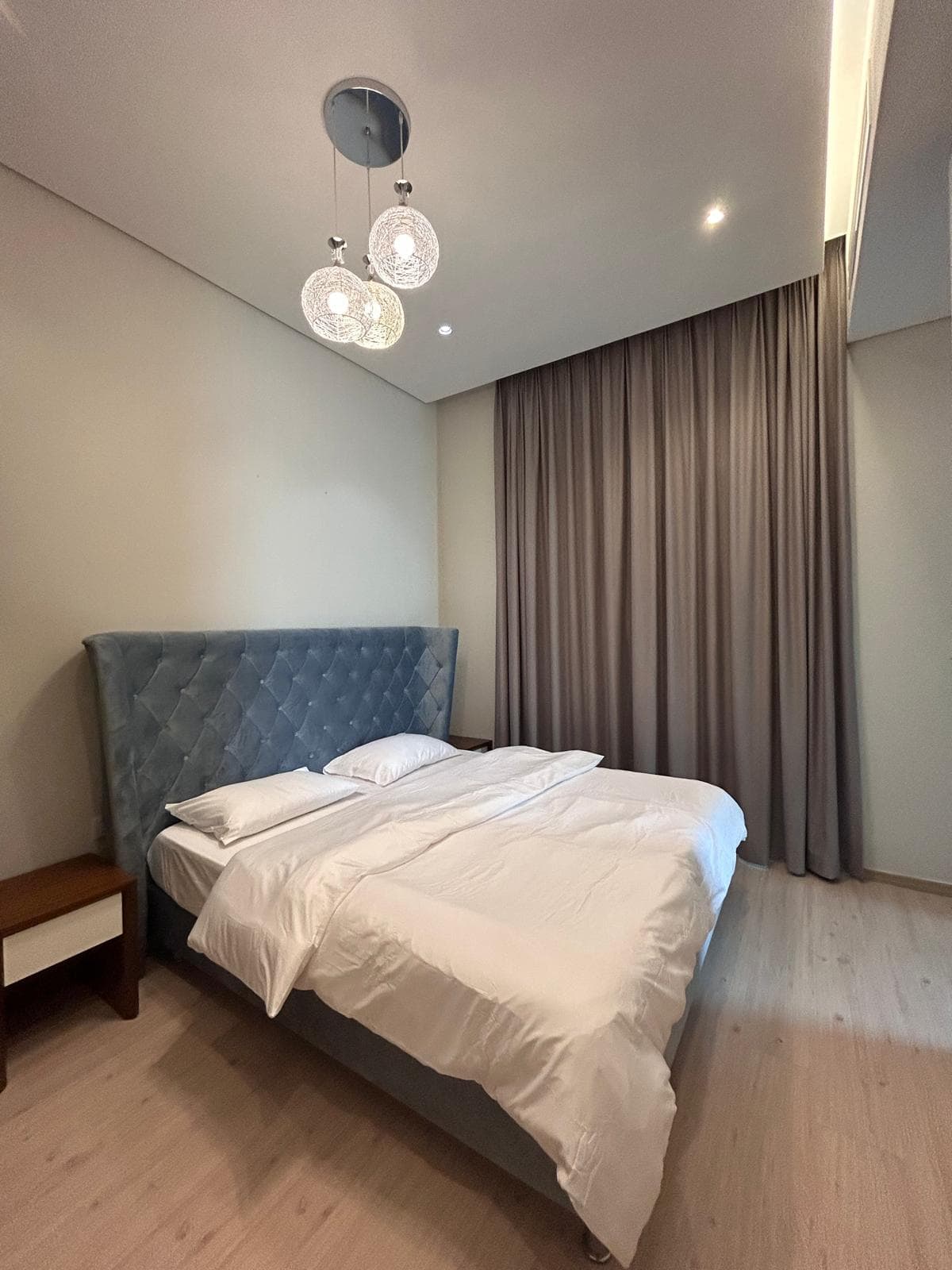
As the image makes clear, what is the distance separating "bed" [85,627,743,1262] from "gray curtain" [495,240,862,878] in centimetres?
71

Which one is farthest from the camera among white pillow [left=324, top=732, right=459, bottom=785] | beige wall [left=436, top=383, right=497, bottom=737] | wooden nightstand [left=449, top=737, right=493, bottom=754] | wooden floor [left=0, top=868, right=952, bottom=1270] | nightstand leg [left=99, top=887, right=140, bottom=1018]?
beige wall [left=436, top=383, right=497, bottom=737]

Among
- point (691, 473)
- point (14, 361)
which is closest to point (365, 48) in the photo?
point (14, 361)

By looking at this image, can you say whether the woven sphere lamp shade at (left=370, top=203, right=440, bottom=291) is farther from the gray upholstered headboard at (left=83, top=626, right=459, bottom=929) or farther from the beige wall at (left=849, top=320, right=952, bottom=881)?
the beige wall at (left=849, top=320, right=952, bottom=881)

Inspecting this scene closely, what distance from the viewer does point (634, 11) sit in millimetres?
1411

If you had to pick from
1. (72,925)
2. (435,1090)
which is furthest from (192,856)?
(435,1090)

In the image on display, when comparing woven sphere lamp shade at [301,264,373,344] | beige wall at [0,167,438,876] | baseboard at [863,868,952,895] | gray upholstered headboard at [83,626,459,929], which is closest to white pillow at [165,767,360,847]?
gray upholstered headboard at [83,626,459,929]

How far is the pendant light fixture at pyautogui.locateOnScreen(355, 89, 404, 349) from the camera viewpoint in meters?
1.68

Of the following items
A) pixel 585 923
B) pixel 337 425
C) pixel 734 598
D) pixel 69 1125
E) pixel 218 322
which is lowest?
pixel 69 1125

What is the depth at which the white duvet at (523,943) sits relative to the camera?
1.00 metres

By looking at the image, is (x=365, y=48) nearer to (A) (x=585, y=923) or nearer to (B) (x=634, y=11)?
(B) (x=634, y=11)

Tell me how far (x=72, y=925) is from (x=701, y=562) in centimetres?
333

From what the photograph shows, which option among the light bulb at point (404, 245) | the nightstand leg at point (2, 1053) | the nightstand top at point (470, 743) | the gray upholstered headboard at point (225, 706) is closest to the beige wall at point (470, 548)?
the nightstand top at point (470, 743)

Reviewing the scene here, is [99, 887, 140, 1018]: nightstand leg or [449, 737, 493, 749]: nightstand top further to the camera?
[449, 737, 493, 749]: nightstand top

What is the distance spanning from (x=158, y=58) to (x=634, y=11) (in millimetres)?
1382
